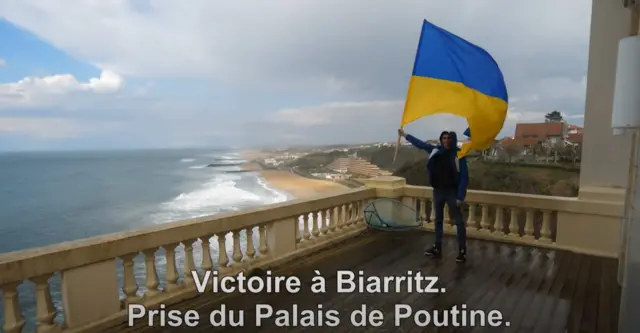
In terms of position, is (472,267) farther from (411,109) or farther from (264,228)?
(264,228)

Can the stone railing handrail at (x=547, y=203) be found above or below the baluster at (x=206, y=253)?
above

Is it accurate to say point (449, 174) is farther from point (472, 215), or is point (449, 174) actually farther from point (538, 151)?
point (538, 151)

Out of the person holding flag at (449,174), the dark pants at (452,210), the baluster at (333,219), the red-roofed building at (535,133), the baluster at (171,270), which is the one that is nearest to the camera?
the baluster at (171,270)

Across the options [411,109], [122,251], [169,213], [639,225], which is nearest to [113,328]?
[122,251]

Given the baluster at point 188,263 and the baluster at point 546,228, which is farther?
the baluster at point 546,228

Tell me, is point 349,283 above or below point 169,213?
above

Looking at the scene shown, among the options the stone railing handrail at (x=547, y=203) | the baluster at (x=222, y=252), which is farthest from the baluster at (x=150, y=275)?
the stone railing handrail at (x=547, y=203)

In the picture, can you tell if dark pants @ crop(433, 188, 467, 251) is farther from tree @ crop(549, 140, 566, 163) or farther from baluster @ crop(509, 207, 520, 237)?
tree @ crop(549, 140, 566, 163)

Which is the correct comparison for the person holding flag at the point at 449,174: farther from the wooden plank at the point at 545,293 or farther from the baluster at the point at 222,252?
the baluster at the point at 222,252
